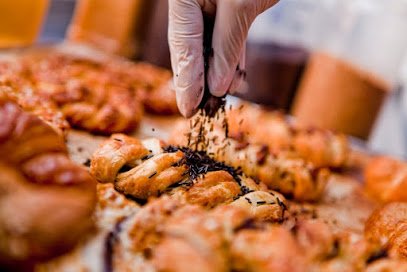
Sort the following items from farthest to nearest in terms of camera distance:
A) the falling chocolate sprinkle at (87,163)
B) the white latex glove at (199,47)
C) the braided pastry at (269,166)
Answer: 1. the braided pastry at (269,166)
2. the falling chocolate sprinkle at (87,163)
3. the white latex glove at (199,47)

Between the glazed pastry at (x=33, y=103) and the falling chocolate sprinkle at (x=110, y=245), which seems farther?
the glazed pastry at (x=33, y=103)

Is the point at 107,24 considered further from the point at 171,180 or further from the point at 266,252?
the point at 266,252

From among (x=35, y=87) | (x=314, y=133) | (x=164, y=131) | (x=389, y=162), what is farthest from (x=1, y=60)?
(x=389, y=162)

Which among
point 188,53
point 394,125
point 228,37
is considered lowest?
point 394,125

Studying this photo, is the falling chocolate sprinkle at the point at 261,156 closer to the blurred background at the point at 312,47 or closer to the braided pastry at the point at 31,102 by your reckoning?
the braided pastry at the point at 31,102

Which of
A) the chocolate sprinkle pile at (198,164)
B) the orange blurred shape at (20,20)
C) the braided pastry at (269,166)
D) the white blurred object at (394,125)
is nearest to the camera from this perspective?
the chocolate sprinkle pile at (198,164)

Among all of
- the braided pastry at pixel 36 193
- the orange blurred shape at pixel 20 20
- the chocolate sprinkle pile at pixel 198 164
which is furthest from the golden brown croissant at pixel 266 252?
the orange blurred shape at pixel 20 20

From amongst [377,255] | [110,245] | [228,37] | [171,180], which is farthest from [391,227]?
[110,245]

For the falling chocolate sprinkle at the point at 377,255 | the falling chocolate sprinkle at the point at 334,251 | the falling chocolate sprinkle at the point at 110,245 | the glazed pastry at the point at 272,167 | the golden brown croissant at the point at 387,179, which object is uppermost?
the falling chocolate sprinkle at the point at 334,251
